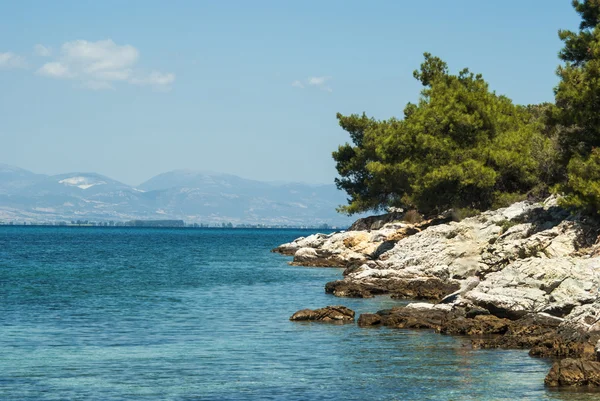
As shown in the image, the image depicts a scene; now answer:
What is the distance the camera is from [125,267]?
8656 centimetres

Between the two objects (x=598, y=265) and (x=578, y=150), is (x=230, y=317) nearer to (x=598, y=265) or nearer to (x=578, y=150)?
(x=598, y=265)

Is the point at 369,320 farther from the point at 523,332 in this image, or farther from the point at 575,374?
the point at 575,374

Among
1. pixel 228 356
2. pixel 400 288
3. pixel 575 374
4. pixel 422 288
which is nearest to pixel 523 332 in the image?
pixel 575 374

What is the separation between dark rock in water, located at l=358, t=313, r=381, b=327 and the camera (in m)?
36.8

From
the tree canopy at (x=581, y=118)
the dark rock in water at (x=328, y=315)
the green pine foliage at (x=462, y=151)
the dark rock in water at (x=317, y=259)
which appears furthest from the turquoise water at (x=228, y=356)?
the dark rock in water at (x=317, y=259)

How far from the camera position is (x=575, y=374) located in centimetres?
2386

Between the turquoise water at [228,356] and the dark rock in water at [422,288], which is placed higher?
the dark rock in water at [422,288]

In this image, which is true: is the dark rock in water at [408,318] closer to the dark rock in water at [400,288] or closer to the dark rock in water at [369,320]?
the dark rock in water at [369,320]

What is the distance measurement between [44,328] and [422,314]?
15.9 m

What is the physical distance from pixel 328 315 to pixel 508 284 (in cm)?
808

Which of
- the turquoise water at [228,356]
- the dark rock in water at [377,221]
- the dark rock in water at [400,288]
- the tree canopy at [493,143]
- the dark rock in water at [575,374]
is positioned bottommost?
the turquoise water at [228,356]

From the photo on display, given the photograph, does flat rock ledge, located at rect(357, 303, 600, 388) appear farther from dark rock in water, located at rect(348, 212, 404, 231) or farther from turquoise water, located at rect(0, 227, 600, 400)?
dark rock in water, located at rect(348, 212, 404, 231)

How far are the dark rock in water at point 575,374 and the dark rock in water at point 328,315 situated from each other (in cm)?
1520

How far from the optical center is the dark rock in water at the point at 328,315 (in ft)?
127
